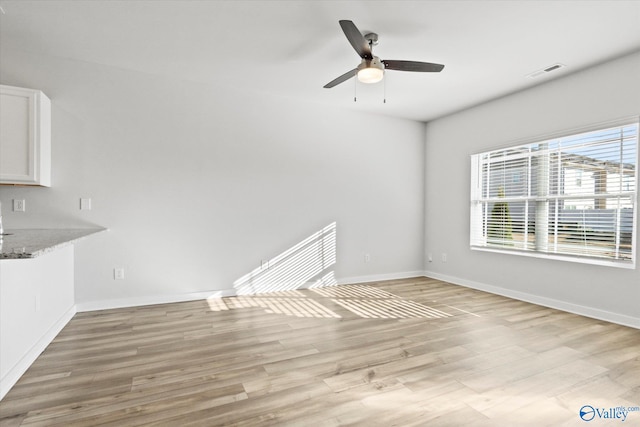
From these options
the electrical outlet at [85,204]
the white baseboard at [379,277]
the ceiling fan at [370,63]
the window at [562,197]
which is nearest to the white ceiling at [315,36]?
the ceiling fan at [370,63]

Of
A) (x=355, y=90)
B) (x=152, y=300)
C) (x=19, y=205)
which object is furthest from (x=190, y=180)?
(x=355, y=90)

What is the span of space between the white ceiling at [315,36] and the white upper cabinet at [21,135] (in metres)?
0.56

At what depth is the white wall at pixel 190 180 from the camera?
339 centimetres

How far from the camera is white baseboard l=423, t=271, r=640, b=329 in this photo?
3.14 meters

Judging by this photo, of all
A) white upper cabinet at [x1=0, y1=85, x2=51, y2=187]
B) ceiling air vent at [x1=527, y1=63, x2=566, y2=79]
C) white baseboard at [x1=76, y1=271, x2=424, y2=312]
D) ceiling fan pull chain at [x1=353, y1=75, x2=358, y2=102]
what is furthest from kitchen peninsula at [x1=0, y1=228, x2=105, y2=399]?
ceiling air vent at [x1=527, y1=63, x2=566, y2=79]

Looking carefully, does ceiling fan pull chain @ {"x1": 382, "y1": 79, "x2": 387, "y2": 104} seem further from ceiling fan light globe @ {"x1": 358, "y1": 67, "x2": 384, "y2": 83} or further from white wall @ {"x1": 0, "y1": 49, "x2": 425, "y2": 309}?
ceiling fan light globe @ {"x1": 358, "y1": 67, "x2": 384, "y2": 83}

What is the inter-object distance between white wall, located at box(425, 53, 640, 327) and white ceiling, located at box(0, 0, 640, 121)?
0.85ft

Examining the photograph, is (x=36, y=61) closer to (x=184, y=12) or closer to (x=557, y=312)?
(x=184, y=12)

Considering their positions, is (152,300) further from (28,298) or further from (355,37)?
Answer: (355,37)

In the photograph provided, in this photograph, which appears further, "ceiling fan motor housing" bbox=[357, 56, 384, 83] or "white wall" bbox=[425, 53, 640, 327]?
"white wall" bbox=[425, 53, 640, 327]

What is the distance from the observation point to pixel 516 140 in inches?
163

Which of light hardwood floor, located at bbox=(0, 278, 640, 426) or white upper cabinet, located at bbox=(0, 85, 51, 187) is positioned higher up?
white upper cabinet, located at bbox=(0, 85, 51, 187)

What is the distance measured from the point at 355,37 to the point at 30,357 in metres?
3.28

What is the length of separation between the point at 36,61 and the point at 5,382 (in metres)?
2.99
